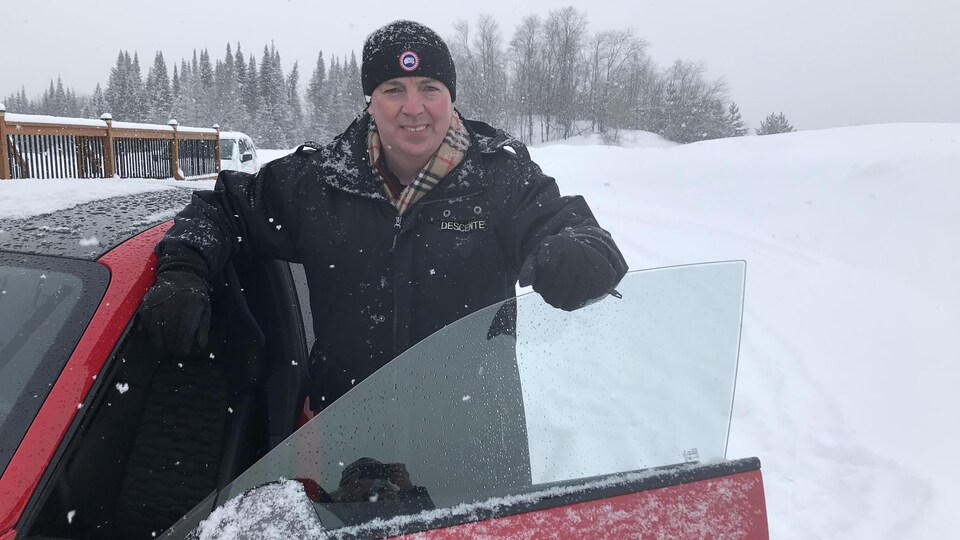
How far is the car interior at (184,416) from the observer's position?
1559 mm

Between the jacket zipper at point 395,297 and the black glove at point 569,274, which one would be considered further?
the jacket zipper at point 395,297

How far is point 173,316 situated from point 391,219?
2.26 feet

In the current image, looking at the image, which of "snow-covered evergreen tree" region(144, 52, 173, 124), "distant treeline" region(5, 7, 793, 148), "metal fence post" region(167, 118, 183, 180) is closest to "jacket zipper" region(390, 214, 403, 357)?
"metal fence post" region(167, 118, 183, 180)

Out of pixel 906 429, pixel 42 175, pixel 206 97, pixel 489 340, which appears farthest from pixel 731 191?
pixel 206 97

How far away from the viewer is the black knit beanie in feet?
6.86

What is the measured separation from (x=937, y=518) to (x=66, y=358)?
11.9 ft

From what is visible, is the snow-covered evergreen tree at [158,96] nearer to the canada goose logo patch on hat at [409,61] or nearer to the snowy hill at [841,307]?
the snowy hill at [841,307]

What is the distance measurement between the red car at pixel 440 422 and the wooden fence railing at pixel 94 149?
26.7 feet

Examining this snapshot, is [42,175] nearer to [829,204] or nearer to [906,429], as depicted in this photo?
[906,429]

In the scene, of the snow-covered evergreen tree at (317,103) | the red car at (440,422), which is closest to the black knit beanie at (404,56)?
the red car at (440,422)

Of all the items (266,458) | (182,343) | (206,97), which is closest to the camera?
(266,458)

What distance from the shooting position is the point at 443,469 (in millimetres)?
1107

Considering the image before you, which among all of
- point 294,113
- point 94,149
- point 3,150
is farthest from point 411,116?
point 294,113

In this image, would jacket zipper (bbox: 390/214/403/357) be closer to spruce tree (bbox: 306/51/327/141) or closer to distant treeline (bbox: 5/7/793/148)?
distant treeline (bbox: 5/7/793/148)
